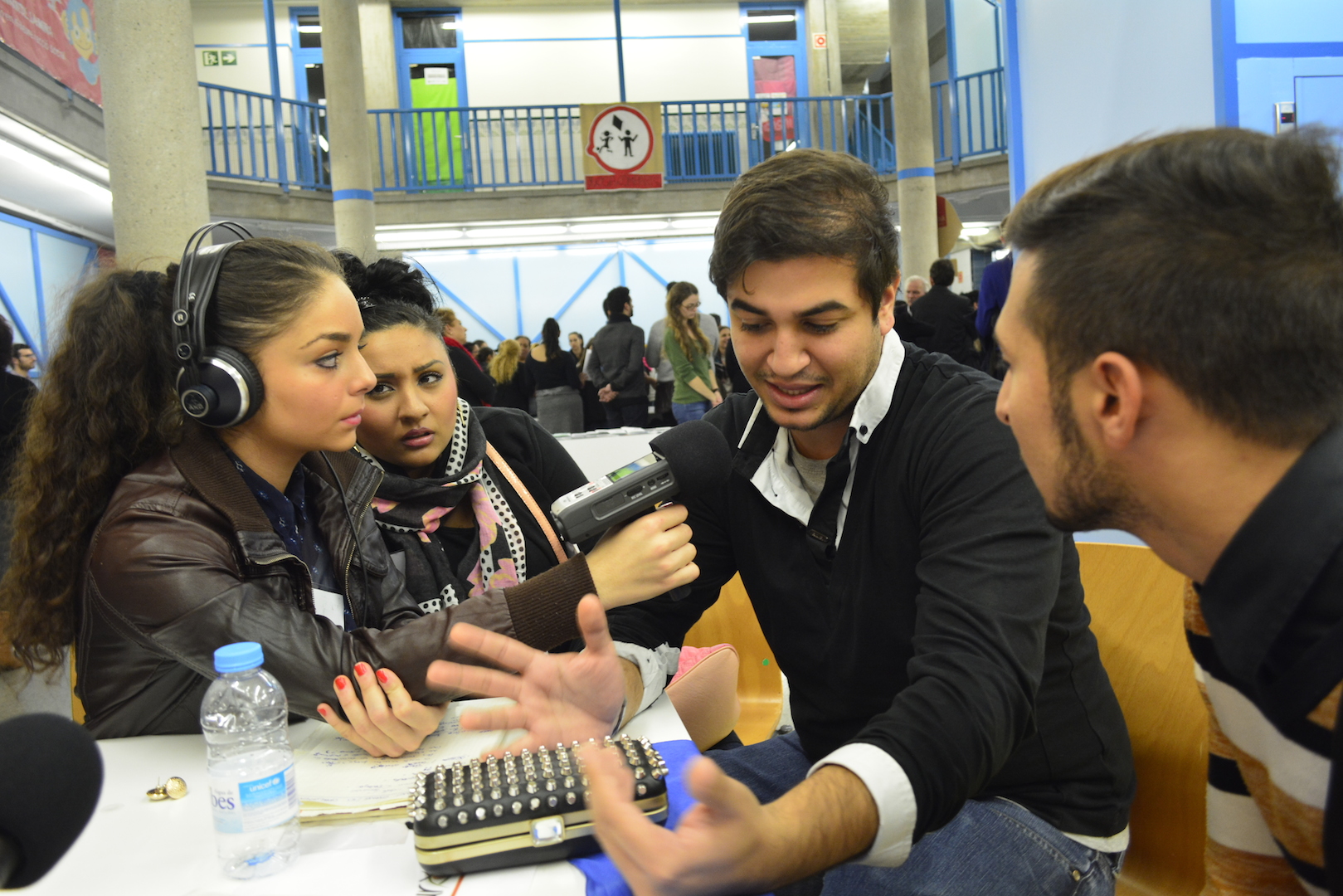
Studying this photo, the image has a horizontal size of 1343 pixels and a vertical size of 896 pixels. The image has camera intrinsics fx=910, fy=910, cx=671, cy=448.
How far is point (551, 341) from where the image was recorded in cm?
Result: 873

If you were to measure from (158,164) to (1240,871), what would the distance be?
16.2ft

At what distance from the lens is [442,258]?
1337 centimetres

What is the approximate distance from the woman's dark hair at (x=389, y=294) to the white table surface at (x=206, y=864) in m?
1.08

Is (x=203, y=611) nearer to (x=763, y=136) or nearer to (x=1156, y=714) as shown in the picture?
(x=1156, y=714)

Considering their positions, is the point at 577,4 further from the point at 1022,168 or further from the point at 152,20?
the point at 1022,168

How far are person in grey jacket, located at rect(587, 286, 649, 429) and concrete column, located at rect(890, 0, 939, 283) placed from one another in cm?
361

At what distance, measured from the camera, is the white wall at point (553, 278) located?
13.5m

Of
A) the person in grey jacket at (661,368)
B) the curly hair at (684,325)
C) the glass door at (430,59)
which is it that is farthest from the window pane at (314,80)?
the curly hair at (684,325)

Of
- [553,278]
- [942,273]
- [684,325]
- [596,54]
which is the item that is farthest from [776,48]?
[684,325]

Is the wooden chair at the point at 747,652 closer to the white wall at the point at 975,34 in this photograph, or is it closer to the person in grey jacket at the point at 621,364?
the person in grey jacket at the point at 621,364

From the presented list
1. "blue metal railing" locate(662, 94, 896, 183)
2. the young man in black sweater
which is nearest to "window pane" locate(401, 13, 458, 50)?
Result: "blue metal railing" locate(662, 94, 896, 183)

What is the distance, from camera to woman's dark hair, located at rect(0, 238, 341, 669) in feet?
4.35

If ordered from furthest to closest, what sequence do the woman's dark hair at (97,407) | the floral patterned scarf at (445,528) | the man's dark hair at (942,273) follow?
the man's dark hair at (942,273)
the floral patterned scarf at (445,528)
the woman's dark hair at (97,407)

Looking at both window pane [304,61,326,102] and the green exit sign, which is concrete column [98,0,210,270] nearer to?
window pane [304,61,326,102]
